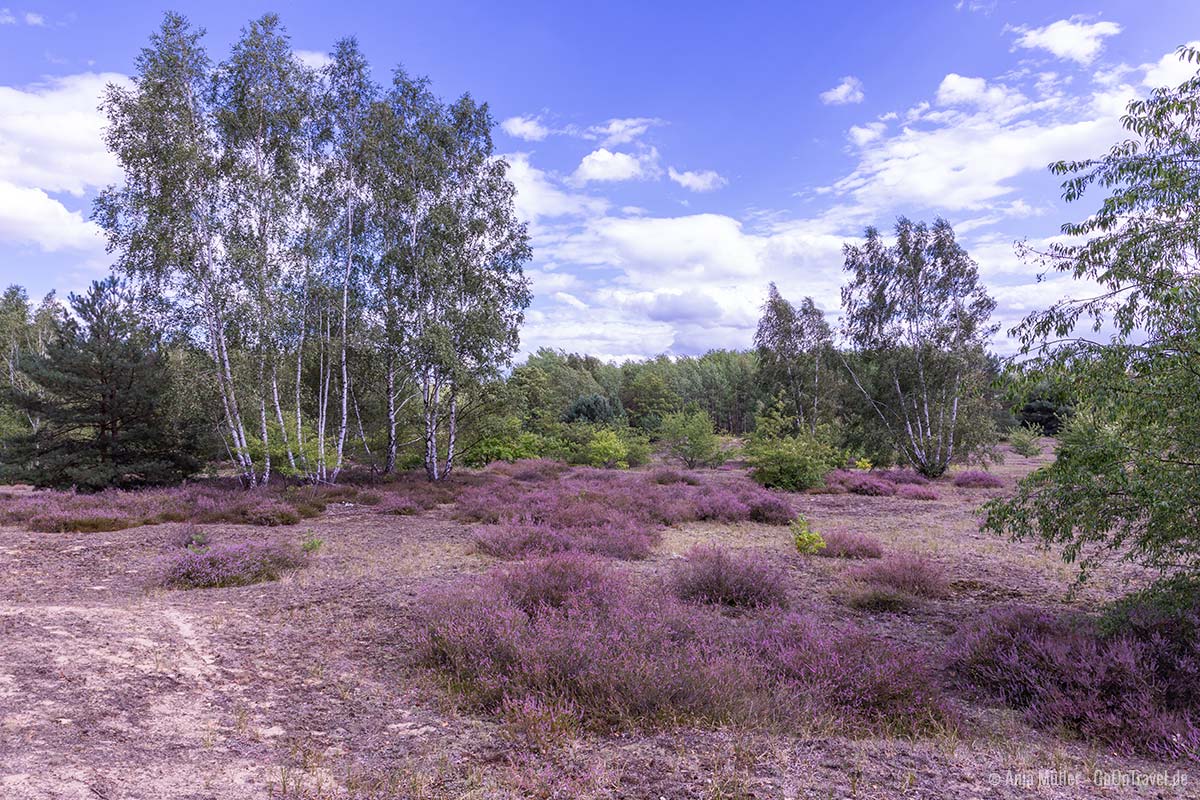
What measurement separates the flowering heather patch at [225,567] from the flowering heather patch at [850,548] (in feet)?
28.6

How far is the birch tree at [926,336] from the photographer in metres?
23.7

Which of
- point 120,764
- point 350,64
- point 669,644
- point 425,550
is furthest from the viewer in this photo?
point 350,64

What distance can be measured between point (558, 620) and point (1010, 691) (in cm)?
367

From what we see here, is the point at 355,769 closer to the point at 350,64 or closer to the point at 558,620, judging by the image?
the point at 558,620

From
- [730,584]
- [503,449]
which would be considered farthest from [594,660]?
[503,449]

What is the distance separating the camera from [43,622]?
5.65 metres

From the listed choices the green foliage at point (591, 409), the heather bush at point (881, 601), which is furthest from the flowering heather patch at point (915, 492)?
the green foliage at point (591, 409)

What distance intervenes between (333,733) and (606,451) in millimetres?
25101

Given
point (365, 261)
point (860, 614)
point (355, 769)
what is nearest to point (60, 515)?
point (365, 261)

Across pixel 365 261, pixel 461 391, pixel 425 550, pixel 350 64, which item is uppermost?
pixel 350 64

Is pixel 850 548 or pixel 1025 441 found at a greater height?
pixel 1025 441

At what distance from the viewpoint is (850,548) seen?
10.2 m

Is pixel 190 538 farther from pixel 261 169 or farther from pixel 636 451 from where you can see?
pixel 636 451

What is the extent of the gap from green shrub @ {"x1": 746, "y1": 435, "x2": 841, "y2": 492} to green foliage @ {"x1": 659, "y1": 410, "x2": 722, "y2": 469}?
7610mm
